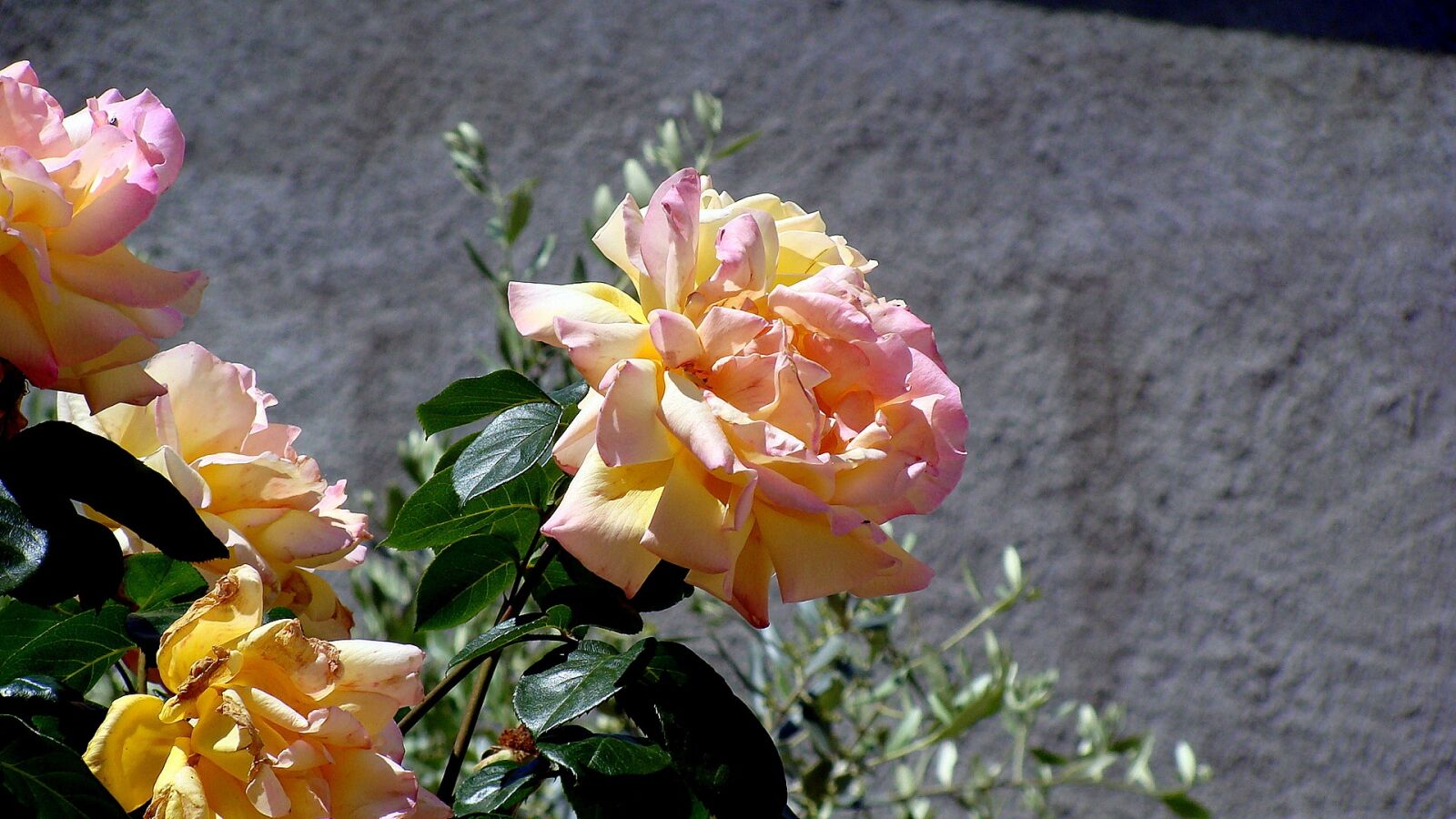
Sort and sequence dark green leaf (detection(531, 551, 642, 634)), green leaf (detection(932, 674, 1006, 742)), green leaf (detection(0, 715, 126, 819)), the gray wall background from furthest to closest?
the gray wall background
green leaf (detection(932, 674, 1006, 742))
dark green leaf (detection(531, 551, 642, 634))
green leaf (detection(0, 715, 126, 819))

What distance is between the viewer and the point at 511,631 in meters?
0.41

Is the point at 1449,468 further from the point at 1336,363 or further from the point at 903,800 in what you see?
the point at 903,800

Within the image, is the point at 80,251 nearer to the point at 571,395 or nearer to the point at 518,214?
the point at 571,395

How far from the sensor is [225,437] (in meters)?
0.48

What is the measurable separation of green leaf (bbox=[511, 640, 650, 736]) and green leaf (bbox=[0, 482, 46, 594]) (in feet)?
0.53

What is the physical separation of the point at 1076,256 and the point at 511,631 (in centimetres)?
187

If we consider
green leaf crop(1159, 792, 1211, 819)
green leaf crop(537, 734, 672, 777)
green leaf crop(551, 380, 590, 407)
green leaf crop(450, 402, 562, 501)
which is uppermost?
green leaf crop(450, 402, 562, 501)

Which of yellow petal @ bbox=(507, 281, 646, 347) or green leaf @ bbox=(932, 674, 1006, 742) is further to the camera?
green leaf @ bbox=(932, 674, 1006, 742)

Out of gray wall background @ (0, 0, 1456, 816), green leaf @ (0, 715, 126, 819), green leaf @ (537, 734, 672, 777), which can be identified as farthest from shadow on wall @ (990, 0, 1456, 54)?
green leaf @ (0, 715, 126, 819)

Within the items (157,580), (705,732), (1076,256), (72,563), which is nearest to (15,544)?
(72,563)

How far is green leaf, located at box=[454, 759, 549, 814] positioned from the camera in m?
0.45

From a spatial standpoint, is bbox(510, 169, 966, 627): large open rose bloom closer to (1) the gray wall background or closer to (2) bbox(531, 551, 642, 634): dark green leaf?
(2) bbox(531, 551, 642, 634): dark green leaf

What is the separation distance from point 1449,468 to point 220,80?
2.33 m

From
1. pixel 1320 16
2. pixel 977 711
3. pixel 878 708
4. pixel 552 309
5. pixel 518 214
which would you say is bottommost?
pixel 878 708
